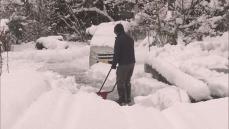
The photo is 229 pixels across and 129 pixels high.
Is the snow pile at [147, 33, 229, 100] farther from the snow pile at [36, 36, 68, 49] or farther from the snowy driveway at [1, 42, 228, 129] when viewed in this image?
the snow pile at [36, 36, 68, 49]

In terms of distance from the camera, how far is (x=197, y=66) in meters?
9.55

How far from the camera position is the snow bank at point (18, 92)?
691cm

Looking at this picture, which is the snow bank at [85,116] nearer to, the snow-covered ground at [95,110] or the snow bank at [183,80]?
the snow-covered ground at [95,110]

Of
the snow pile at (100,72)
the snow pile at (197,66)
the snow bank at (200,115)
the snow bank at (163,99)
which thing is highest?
the snow pile at (197,66)

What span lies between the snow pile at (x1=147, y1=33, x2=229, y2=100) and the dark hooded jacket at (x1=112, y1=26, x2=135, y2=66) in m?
0.82

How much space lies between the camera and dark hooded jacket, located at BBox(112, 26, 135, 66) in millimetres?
10422

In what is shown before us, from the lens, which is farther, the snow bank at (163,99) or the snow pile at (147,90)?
the snow pile at (147,90)

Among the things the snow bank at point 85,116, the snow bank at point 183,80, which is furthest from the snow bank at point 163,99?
the snow bank at point 85,116

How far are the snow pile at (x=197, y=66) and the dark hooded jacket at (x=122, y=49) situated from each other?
0.82 meters

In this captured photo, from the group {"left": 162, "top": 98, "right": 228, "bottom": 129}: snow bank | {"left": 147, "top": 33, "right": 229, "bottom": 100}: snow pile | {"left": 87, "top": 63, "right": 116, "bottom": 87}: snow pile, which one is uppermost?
{"left": 147, "top": 33, "right": 229, "bottom": 100}: snow pile

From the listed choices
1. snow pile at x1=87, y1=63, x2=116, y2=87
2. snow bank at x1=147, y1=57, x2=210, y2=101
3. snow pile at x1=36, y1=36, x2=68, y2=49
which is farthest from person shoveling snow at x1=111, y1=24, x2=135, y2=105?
snow pile at x1=36, y1=36, x2=68, y2=49

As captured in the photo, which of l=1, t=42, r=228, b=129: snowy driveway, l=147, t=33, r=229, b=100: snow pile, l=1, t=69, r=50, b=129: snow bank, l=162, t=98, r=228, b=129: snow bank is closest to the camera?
l=162, t=98, r=228, b=129: snow bank

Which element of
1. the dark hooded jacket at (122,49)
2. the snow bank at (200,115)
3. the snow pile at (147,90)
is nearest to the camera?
the snow bank at (200,115)

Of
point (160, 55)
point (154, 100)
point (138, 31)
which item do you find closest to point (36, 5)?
point (138, 31)
